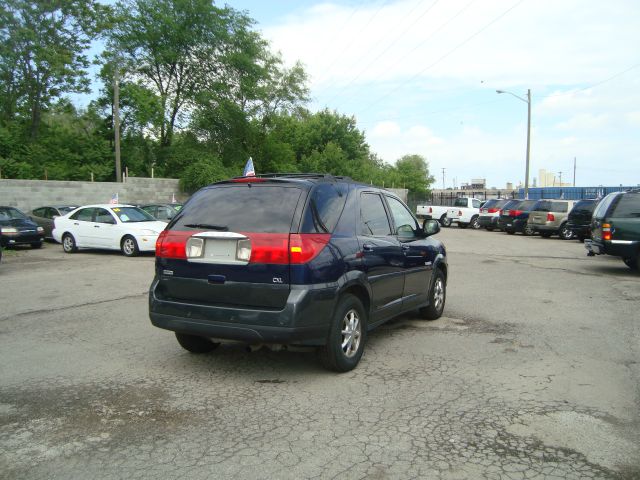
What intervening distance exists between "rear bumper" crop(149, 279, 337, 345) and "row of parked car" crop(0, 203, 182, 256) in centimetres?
1151

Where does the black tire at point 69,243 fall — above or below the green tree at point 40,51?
below

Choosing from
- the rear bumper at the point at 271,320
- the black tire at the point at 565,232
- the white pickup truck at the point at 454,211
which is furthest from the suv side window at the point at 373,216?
the white pickup truck at the point at 454,211

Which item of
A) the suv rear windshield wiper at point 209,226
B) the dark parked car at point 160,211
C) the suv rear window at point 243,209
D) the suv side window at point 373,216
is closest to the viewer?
the suv rear window at point 243,209

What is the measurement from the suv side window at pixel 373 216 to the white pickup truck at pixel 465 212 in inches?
1121

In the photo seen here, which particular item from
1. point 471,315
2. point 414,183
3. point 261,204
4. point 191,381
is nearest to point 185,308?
point 191,381

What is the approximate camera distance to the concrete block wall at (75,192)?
79.6ft

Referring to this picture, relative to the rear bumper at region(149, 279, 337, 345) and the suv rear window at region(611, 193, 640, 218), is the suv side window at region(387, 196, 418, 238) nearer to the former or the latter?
the rear bumper at region(149, 279, 337, 345)

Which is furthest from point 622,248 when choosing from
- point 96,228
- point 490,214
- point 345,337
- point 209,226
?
point 490,214

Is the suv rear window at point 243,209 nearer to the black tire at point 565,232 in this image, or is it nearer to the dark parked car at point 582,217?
the dark parked car at point 582,217

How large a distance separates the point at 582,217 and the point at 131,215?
55.1ft

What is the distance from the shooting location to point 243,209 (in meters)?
4.98

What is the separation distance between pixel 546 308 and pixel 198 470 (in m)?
6.67

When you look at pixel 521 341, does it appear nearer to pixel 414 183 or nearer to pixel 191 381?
pixel 191 381

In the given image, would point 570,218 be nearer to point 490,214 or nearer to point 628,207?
point 490,214
